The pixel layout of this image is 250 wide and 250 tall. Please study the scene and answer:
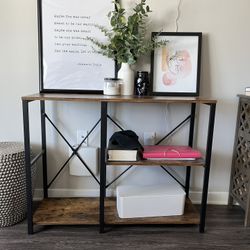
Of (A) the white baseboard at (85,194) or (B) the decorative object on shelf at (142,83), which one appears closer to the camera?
(B) the decorative object on shelf at (142,83)

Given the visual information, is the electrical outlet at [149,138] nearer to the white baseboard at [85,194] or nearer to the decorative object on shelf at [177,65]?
the decorative object on shelf at [177,65]

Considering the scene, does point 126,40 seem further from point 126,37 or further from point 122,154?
point 122,154

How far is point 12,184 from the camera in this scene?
167 cm

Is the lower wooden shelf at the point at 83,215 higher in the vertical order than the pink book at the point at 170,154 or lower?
lower

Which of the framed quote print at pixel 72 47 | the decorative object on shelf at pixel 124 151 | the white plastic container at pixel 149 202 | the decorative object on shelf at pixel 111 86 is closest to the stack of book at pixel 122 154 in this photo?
the decorative object on shelf at pixel 124 151

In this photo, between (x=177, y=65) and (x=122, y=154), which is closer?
(x=122, y=154)

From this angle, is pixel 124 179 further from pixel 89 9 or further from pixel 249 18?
pixel 249 18

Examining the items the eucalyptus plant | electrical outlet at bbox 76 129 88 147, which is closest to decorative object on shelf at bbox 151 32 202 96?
the eucalyptus plant

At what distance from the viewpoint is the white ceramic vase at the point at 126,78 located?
1.79 meters

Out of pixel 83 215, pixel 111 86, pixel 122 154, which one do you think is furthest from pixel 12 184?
pixel 111 86

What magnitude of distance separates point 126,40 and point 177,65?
16.8 inches

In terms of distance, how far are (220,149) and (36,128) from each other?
57.2 inches

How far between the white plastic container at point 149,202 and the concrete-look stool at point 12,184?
659 mm

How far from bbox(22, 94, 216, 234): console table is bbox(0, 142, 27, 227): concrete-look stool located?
0.10 meters
